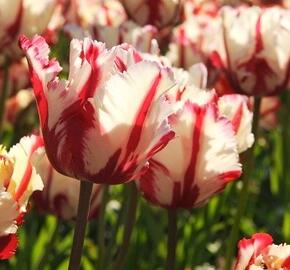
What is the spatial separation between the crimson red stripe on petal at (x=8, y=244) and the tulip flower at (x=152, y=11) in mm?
1140

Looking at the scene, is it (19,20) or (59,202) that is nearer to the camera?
(59,202)

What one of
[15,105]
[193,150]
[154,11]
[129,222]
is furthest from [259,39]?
[15,105]

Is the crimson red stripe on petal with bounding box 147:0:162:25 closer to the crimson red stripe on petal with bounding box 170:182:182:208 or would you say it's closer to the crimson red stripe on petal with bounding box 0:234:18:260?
the crimson red stripe on petal with bounding box 170:182:182:208

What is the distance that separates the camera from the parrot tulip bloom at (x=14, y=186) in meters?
0.81

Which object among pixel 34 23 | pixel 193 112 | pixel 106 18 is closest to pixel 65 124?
pixel 193 112

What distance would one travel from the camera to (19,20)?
1.66 metres

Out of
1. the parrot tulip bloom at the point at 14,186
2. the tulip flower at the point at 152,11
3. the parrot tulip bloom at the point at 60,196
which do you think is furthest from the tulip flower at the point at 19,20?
the parrot tulip bloom at the point at 14,186

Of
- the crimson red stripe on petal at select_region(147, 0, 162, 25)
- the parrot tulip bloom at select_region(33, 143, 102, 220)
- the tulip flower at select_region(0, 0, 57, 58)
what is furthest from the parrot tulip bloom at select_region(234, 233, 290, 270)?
the crimson red stripe on petal at select_region(147, 0, 162, 25)

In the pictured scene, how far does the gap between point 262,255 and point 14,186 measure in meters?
0.22

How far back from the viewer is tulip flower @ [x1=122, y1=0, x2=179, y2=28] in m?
1.92

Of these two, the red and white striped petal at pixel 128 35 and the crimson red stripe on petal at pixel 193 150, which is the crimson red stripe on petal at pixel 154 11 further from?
the crimson red stripe on petal at pixel 193 150

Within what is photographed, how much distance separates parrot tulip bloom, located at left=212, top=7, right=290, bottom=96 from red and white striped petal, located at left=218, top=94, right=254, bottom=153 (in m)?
0.40

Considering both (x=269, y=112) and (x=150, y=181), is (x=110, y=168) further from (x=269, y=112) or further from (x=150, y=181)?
(x=269, y=112)

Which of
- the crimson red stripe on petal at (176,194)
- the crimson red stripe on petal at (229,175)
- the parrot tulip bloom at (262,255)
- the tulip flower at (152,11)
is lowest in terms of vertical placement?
the tulip flower at (152,11)
